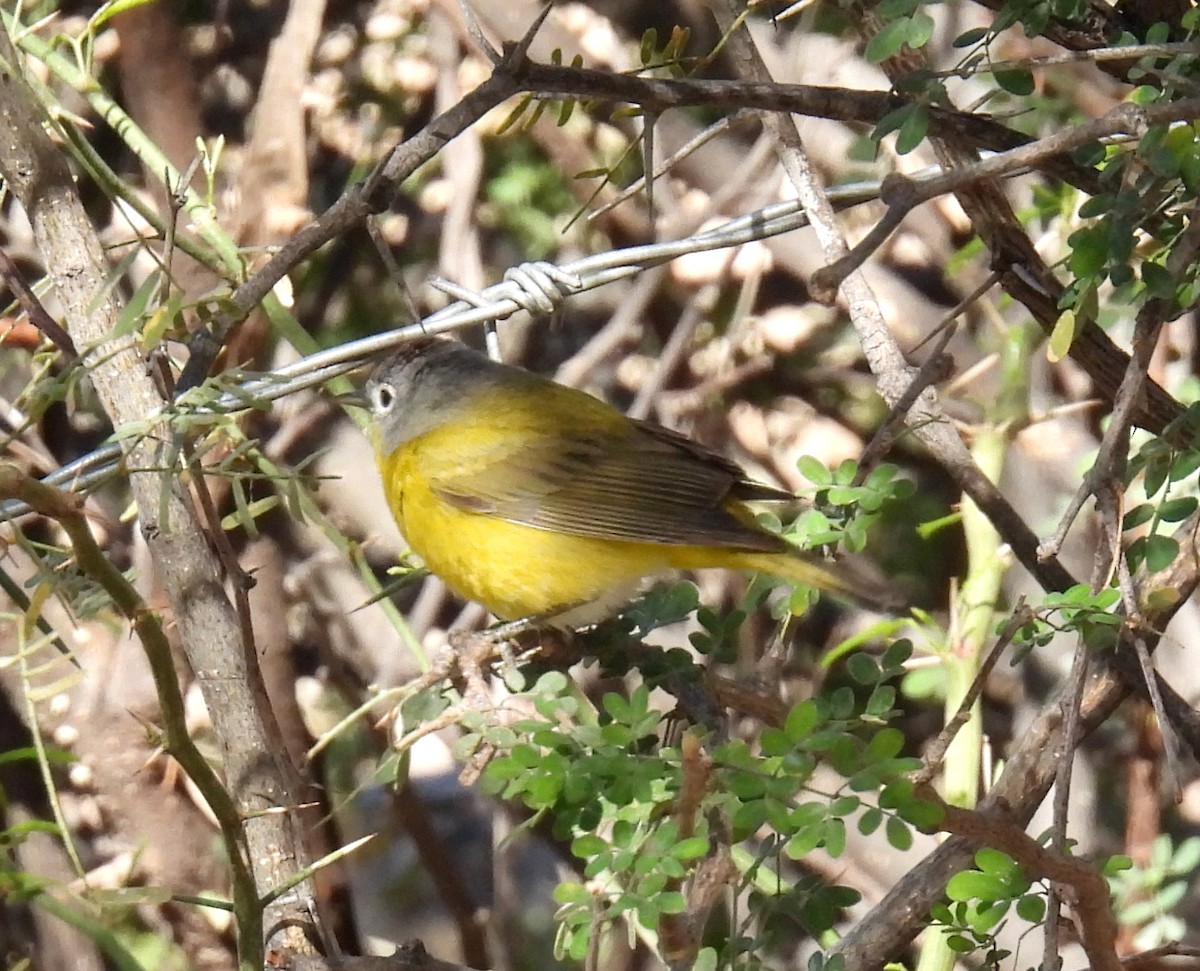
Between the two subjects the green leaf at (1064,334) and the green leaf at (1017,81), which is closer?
the green leaf at (1064,334)

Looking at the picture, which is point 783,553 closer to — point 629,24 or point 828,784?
point 828,784

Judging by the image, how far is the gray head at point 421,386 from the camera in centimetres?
274

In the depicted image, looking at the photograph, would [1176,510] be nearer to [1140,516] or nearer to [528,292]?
[1140,516]

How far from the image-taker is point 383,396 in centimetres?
276

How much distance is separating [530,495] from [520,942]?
3.64 feet

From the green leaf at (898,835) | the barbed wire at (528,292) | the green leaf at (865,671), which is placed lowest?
the green leaf at (865,671)

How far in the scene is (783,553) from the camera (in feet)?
6.39

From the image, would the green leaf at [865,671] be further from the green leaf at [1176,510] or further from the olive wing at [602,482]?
the olive wing at [602,482]

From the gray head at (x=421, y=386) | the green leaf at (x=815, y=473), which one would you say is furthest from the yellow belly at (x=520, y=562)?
the green leaf at (x=815, y=473)

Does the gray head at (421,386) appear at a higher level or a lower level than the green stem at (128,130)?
lower

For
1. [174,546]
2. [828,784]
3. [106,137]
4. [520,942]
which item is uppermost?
[106,137]

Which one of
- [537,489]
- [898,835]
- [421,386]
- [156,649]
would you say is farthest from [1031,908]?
[421,386]

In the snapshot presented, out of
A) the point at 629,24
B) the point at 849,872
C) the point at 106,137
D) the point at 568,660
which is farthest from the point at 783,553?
the point at 106,137

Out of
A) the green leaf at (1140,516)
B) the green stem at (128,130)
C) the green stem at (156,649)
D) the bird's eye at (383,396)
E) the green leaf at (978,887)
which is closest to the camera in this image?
the green stem at (156,649)
